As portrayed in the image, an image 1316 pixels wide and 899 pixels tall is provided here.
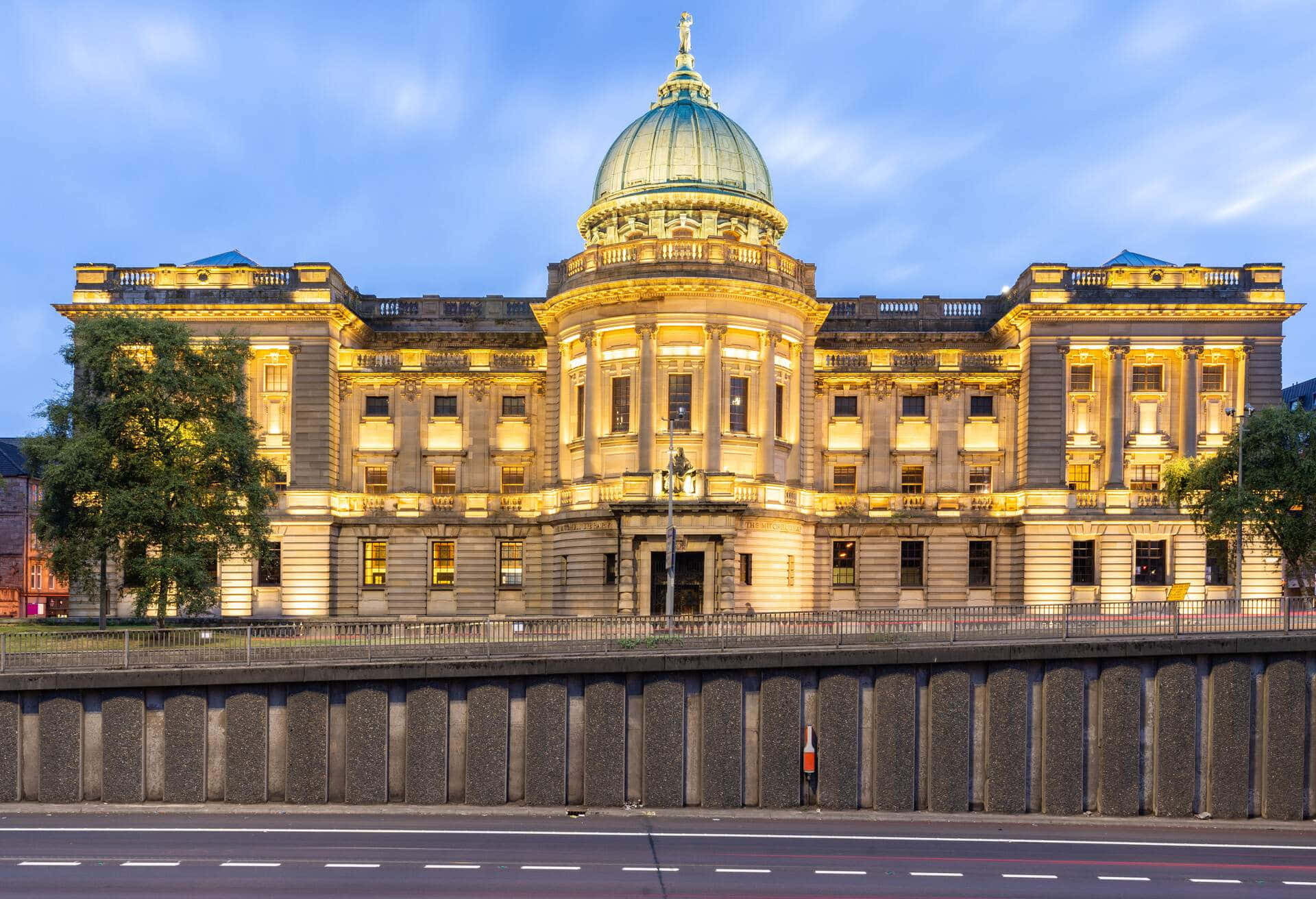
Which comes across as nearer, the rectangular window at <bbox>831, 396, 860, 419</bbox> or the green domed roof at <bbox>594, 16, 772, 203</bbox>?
the rectangular window at <bbox>831, 396, 860, 419</bbox>

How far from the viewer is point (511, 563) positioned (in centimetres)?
6456

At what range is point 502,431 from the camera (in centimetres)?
6531

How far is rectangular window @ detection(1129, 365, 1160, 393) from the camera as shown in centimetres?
6266

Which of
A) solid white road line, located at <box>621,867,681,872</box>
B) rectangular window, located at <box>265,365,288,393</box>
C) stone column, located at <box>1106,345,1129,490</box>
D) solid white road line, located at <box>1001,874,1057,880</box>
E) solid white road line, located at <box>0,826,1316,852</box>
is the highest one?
rectangular window, located at <box>265,365,288,393</box>

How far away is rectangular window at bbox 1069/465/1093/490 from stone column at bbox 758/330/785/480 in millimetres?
17541

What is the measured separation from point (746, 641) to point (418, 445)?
3582 centimetres

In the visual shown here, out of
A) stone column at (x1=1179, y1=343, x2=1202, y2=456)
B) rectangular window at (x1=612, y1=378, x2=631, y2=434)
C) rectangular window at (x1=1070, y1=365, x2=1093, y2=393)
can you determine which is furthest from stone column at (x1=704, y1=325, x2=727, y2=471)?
stone column at (x1=1179, y1=343, x2=1202, y2=456)

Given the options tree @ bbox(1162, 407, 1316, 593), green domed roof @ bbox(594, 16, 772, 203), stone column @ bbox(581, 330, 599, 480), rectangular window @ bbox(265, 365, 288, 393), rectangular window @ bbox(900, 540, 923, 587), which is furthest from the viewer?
green domed roof @ bbox(594, 16, 772, 203)

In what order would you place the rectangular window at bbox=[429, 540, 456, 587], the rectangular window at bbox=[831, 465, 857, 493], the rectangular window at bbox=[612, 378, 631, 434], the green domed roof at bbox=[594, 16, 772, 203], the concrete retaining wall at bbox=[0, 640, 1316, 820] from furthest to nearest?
the green domed roof at bbox=[594, 16, 772, 203], the rectangular window at bbox=[831, 465, 857, 493], the rectangular window at bbox=[429, 540, 456, 587], the rectangular window at bbox=[612, 378, 631, 434], the concrete retaining wall at bbox=[0, 640, 1316, 820]

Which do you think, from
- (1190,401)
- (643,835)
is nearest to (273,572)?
(643,835)

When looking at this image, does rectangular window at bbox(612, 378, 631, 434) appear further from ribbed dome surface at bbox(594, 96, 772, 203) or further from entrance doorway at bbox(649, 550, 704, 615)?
ribbed dome surface at bbox(594, 96, 772, 203)

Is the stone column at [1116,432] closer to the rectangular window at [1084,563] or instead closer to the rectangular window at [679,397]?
A: the rectangular window at [1084,563]

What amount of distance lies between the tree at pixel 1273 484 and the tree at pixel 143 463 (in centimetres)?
4164

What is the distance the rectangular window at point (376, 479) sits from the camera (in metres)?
65.4
